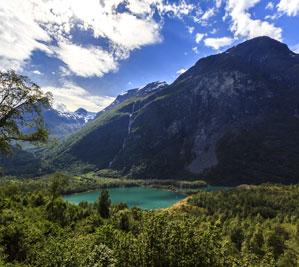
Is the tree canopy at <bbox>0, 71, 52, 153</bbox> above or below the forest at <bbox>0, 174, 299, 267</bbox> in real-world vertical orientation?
above

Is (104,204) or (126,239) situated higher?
(126,239)

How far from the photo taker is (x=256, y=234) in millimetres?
124562

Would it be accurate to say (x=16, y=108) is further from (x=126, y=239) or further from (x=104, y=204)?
(x=104, y=204)

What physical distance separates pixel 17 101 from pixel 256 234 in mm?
112823

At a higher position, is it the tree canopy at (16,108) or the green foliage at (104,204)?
the tree canopy at (16,108)

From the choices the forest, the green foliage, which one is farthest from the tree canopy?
the green foliage

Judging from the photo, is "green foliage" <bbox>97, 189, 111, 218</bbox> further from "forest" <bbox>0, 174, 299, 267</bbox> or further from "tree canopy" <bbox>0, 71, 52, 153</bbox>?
"tree canopy" <bbox>0, 71, 52, 153</bbox>

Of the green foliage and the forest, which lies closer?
the forest

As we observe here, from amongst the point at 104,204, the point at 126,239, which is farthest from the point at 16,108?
the point at 104,204

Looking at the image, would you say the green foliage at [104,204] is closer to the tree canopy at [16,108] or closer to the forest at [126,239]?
the forest at [126,239]

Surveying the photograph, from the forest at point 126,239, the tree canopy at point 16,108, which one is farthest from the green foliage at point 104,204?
the tree canopy at point 16,108

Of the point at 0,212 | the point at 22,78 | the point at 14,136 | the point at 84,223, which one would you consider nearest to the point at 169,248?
the point at 14,136

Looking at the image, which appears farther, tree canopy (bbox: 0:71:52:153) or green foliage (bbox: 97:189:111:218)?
green foliage (bbox: 97:189:111:218)

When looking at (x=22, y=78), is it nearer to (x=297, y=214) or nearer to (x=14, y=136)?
(x=14, y=136)
